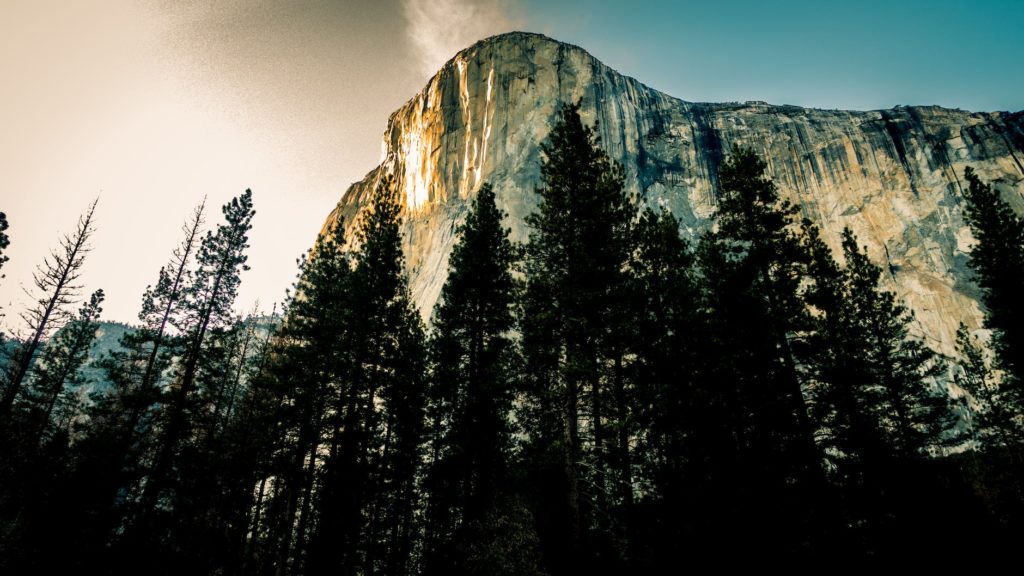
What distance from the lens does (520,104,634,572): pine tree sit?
11312 mm

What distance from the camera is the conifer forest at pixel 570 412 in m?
11.6

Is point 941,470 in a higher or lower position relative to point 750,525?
higher

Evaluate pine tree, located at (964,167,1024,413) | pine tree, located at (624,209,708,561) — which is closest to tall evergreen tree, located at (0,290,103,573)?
pine tree, located at (624,209,708,561)

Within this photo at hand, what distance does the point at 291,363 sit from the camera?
55.3 ft

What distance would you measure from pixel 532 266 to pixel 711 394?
24.9 feet

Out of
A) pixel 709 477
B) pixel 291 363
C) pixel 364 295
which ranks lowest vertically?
pixel 709 477

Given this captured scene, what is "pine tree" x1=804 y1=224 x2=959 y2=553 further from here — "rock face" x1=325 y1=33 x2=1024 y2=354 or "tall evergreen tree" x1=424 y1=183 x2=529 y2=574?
"rock face" x1=325 y1=33 x2=1024 y2=354

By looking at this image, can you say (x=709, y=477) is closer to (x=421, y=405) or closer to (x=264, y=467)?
(x=421, y=405)

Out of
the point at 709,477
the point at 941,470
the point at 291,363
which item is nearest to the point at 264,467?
the point at 291,363

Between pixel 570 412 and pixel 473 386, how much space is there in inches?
198

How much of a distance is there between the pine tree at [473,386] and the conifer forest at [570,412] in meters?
0.10

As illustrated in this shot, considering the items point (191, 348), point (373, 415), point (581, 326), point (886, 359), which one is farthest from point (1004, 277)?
point (191, 348)

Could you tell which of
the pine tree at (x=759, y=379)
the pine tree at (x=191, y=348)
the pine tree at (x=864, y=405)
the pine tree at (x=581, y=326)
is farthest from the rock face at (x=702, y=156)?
the pine tree at (x=581, y=326)

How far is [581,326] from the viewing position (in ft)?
36.9
